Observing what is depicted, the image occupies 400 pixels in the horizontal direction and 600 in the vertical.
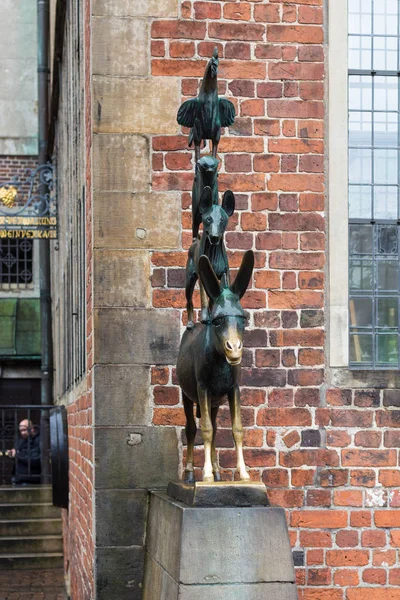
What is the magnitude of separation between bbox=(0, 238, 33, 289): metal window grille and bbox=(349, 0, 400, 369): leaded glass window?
13896mm

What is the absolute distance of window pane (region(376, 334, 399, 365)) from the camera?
26.6 feet

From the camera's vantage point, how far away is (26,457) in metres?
17.0

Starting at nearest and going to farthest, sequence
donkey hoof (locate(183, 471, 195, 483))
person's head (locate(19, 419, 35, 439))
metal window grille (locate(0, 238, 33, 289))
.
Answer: donkey hoof (locate(183, 471, 195, 483)) → person's head (locate(19, 419, 35, 439)) → metal window grille (locate(0, 238, 33, 289))

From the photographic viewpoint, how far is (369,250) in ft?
26.7

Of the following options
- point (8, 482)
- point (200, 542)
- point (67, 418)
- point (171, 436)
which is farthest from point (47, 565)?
point (200, 542)

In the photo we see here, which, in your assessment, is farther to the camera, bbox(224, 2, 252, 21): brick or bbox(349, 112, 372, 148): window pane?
bbox(349, 112, 372, 148): window pane

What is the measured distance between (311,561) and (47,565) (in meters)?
7.60

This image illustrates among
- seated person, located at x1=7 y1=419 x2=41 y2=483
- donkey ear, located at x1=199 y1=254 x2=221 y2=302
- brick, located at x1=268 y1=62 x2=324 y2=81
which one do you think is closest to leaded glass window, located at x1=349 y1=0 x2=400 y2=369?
brick, located at x1=268 y1=62 x2=324 y2=81

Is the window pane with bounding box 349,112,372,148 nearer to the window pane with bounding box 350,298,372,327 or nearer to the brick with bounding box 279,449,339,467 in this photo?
the window pane with bounding box 350,298,372,327

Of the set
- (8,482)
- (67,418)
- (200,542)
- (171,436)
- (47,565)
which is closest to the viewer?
(200,542)

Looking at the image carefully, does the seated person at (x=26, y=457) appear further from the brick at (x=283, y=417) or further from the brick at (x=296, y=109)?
the brick at (x=296, y=109)

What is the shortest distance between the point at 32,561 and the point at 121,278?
793 cm

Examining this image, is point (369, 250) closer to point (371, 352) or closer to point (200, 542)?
point (371, 352)

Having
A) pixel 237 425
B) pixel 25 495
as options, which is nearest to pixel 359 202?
pixel 237 425
